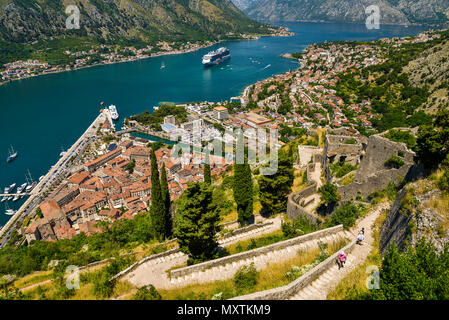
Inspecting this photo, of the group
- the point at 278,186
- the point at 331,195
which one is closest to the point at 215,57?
the point at 278,186

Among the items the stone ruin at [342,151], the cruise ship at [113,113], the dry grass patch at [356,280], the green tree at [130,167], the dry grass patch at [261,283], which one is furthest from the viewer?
the cruise ship at [113,113]

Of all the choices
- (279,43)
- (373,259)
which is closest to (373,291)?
(373,259)

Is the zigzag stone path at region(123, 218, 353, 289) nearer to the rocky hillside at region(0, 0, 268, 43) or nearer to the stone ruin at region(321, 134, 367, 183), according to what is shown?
the stone ruin at region(321, 134, 367, 183)

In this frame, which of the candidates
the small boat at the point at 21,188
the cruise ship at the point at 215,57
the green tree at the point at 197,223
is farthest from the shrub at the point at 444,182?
the cruise ship at the point at 215,57

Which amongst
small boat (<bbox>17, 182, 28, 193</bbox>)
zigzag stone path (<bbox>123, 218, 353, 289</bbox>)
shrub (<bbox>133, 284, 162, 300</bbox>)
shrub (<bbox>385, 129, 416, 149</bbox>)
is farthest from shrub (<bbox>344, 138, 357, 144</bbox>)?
small boat (<bbox>17, 182, 28, 193</bbox>)

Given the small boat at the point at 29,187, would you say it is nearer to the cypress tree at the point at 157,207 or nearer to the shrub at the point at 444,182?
the cypress tree at the point at 157,207
